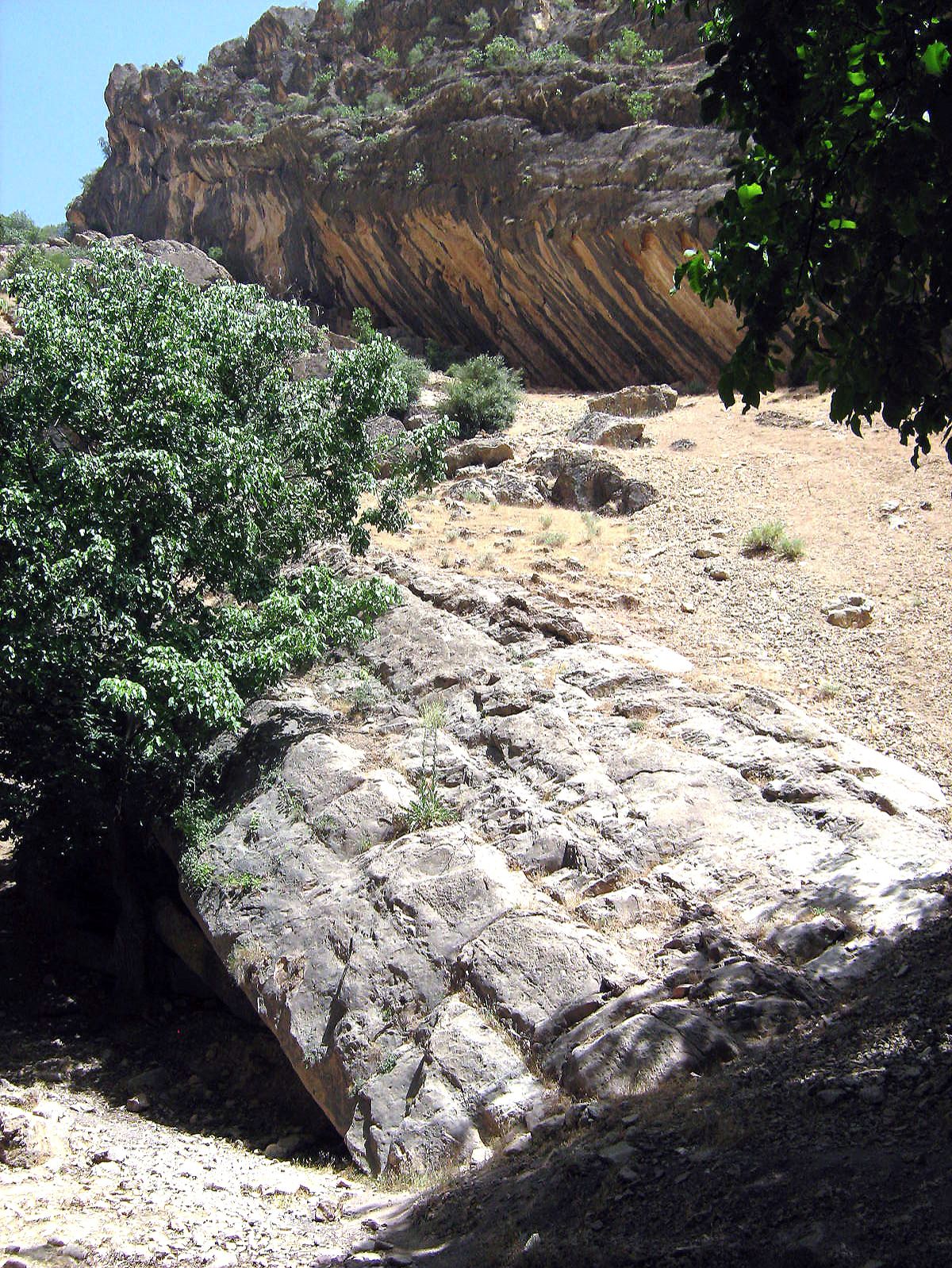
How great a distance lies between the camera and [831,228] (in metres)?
4.85

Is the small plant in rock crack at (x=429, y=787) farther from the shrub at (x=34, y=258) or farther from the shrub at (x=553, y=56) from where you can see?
the shrub at (x=553, y=56)

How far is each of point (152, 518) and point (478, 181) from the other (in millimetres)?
20699

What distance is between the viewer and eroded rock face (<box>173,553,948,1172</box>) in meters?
6.32

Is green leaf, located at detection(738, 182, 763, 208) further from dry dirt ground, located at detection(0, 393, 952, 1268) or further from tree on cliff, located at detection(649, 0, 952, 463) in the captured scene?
dry dirt ground, located at detection(0, 393, 952, 1268)

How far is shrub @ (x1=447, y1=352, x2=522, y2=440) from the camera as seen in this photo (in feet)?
75.2

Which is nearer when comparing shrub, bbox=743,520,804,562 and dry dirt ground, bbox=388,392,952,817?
dry dirt ground, bbox=388,392,952,817

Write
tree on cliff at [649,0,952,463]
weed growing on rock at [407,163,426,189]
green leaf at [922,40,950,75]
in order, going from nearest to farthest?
green leaf at [922,40,950,75], tree on cliff at [649,0,952,463], weed growing on rock at [407,163,426,189]

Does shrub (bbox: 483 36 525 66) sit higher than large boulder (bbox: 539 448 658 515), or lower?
higher

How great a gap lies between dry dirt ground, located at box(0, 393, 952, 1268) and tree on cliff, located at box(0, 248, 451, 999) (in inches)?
71.9

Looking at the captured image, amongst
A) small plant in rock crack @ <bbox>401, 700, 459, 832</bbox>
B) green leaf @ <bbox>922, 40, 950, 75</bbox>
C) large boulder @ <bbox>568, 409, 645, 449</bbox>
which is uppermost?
green leaf @ <bbox>922, 40, 950, 75</bbox>

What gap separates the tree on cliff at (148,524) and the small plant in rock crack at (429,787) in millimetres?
1115

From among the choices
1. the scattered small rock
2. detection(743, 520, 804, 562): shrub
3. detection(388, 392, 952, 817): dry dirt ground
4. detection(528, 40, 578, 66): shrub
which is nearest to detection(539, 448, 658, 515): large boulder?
detection(388, 392, 952, 817): dry dirt ground

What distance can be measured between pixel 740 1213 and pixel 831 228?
423 centimetres

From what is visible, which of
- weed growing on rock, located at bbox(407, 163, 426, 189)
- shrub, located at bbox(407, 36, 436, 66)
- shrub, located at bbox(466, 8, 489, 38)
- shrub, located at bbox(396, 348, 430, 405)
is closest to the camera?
shrub, located at bbox(396, 348, 430, 405)
